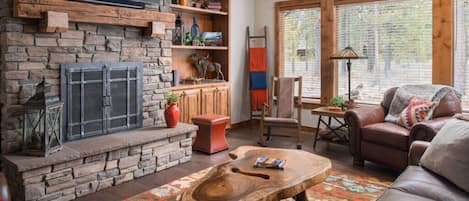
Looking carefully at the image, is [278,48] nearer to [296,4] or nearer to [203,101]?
[296,4]

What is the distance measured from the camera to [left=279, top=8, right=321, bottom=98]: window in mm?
5938

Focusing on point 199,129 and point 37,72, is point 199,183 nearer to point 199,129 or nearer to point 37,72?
point 37,72

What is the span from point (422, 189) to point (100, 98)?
313 cm

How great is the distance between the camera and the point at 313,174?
2.53 m

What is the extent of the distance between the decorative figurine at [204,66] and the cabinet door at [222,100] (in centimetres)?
28

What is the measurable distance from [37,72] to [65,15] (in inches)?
23.3

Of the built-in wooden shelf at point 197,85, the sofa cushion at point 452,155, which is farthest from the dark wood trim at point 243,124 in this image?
the sofa cushion at point 452,155

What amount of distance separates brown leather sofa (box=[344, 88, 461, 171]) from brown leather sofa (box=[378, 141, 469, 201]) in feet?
3.80

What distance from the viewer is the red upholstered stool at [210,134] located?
15.2 feet

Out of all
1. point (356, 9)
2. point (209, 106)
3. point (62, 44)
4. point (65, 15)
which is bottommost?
point (209, 106)

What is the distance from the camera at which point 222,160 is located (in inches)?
171

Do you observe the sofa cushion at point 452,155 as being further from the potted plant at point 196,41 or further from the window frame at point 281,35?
the potted plant at point 196,41

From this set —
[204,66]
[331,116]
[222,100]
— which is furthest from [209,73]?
[331,116]

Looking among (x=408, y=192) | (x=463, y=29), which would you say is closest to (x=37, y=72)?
(x=408, y=192)
